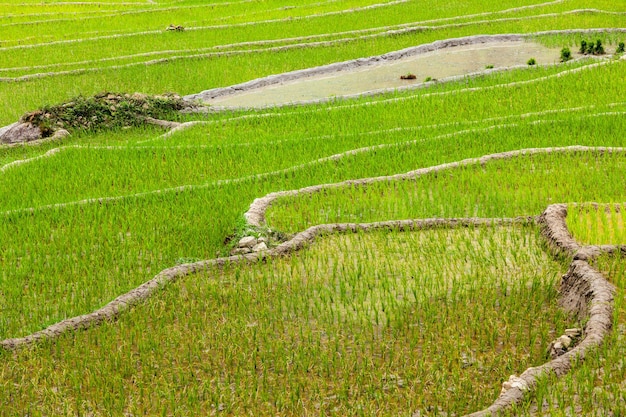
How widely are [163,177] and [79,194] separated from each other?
0.94 m

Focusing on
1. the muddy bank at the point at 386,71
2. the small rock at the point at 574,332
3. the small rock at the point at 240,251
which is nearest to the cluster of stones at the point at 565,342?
the small rock at the point at 574,332

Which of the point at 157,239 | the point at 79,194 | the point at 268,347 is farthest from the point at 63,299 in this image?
the point at 79,194

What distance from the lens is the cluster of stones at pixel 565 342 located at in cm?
513

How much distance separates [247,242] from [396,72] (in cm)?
908

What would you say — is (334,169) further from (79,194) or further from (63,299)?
(63,299)

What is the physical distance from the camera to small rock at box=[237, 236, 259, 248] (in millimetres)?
7273

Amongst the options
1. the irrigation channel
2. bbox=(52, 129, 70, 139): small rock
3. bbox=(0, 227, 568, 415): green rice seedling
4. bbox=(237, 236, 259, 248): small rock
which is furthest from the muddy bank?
bbox=(0, 227, 568, 415): green rice seedling

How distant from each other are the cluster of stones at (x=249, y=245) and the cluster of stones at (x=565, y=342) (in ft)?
8.55

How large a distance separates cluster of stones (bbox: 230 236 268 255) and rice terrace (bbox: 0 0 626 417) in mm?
16

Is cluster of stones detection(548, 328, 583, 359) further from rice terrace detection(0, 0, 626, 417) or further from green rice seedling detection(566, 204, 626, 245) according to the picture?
green rice seedling detection(566, 204, 626, 245)

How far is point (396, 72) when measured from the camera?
1580 centimetres

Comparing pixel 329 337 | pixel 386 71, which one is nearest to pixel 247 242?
pixel 329 337

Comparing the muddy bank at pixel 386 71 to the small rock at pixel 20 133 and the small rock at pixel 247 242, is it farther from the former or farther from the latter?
the small rock at pixel 247 242

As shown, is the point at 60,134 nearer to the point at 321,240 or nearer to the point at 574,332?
the point at 321,240
